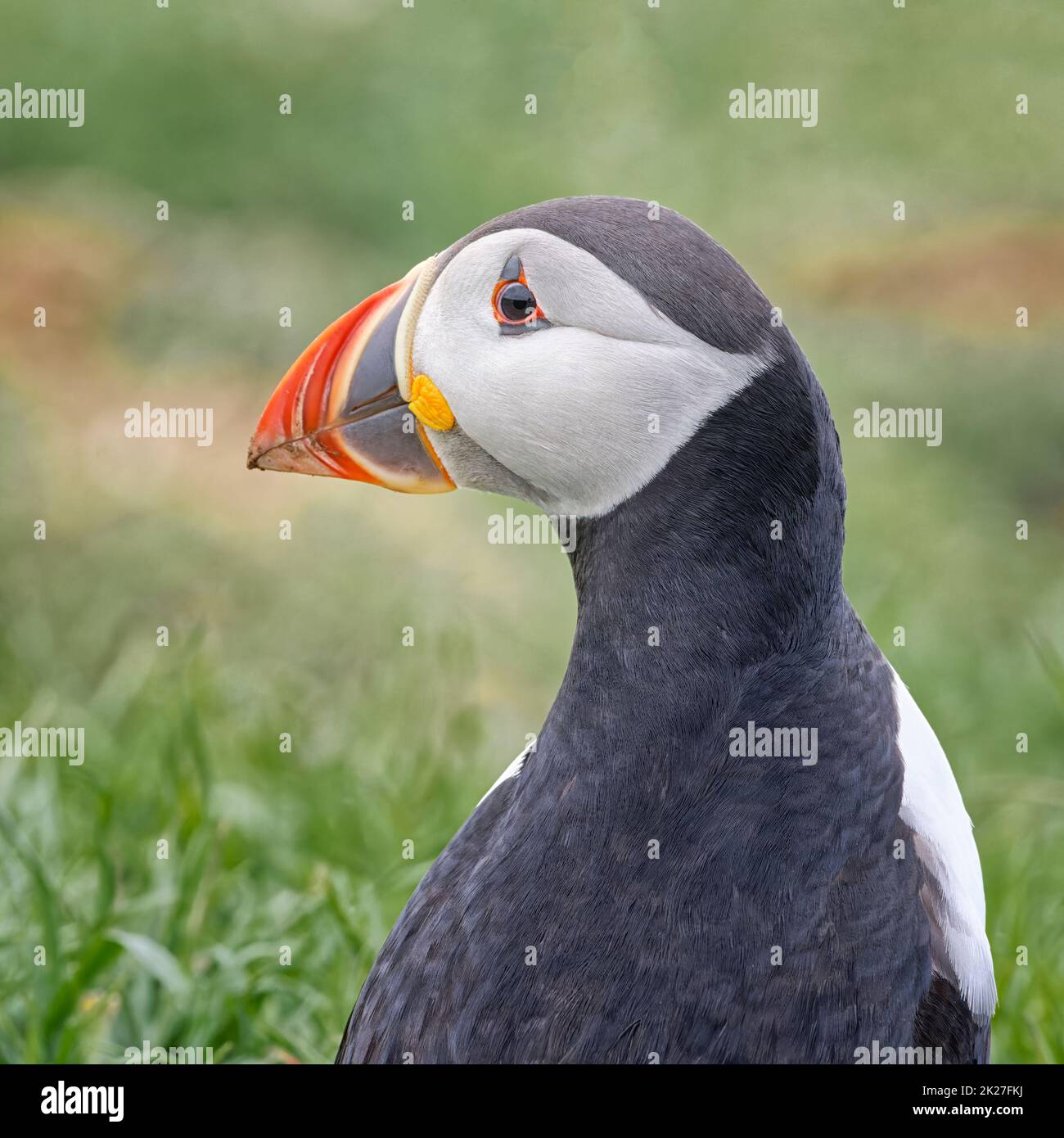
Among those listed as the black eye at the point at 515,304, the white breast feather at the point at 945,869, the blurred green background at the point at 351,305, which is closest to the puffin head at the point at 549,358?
the black eye at the point at 515,304

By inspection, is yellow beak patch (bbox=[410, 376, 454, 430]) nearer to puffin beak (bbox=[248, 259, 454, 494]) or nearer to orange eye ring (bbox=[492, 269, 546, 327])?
puffin beak (bbox=[248, 259, 454, 494])

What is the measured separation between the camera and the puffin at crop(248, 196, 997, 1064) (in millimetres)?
2242

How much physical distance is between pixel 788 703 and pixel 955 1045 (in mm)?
628

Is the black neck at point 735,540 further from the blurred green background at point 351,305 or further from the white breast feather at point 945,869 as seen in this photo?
the blurred green background at point 351,305

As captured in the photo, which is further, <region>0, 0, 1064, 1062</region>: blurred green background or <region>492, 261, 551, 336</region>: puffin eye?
<region>0, 0, 1064, 1062</region>: blurred green background

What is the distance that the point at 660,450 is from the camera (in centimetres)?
230

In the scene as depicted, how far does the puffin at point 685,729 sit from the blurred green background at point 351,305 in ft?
5.35

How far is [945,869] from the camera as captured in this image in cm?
238

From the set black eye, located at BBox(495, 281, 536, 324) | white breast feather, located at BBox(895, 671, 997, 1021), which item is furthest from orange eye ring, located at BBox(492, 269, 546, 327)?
white breast feather, located at BBox(895, 671, 997, 1021)

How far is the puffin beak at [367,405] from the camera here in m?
2.50

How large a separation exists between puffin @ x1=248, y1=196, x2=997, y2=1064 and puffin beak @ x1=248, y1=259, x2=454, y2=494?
5cm

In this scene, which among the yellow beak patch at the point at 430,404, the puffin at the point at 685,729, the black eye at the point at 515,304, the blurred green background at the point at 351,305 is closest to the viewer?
the puffin at the point at 685,729

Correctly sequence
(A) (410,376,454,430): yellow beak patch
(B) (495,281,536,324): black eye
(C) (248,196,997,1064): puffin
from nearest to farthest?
(C) (248,196,997,1064): puffin < (B) (495,281,536,324): black eye < (A) (410,376,454,430): yellow beak patch
